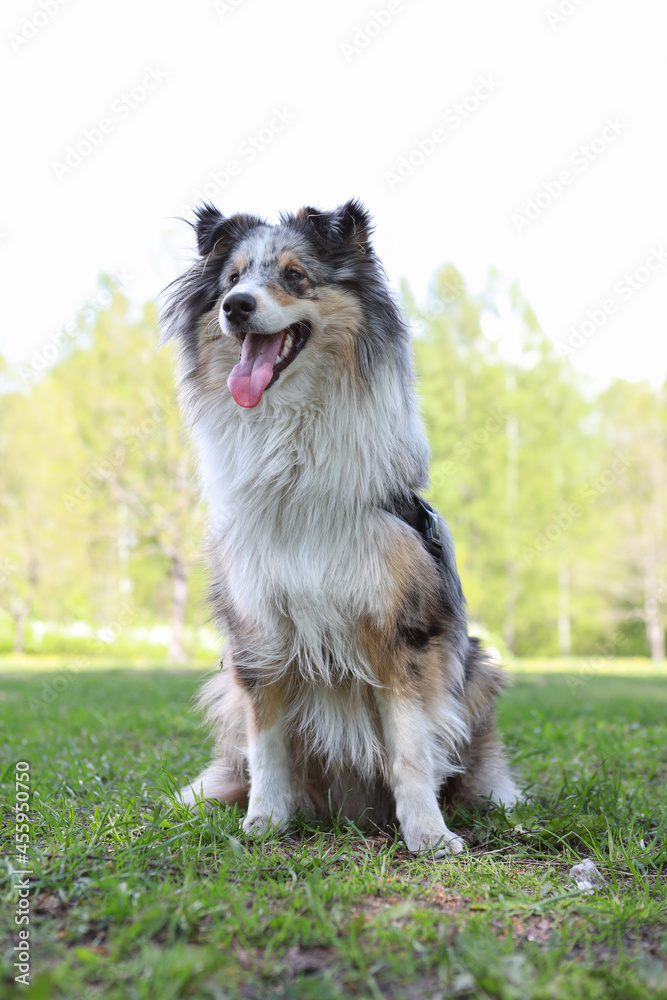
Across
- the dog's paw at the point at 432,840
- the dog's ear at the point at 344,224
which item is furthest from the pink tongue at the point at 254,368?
the dog's paw at the point at 432,840

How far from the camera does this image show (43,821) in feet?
9.48

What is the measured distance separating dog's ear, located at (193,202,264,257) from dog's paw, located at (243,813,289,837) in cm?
261

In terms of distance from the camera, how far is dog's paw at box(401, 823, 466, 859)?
2.75 meters

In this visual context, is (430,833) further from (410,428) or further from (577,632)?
(577,632)

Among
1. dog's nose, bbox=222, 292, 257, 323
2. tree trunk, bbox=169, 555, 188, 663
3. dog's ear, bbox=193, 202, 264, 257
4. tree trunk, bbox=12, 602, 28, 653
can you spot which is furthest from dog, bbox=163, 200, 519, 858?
tree trunk, bbox=12, 602, 28, 653

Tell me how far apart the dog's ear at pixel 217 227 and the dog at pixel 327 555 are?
0.12 metres

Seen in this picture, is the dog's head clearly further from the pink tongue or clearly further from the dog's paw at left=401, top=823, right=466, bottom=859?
the dog's paw at left=401, top=823, right=466, bottom=859

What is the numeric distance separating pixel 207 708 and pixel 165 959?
2.10 meters

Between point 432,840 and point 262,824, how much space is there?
2.20ft

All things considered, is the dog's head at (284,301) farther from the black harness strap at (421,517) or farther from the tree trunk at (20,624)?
the tree trunk at (20,624)

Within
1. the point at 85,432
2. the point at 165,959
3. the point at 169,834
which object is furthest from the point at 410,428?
the point at 85,432

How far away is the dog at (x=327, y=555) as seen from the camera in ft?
9.73

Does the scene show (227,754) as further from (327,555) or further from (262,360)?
(262,360)

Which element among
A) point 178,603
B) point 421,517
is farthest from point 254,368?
point 178,603
